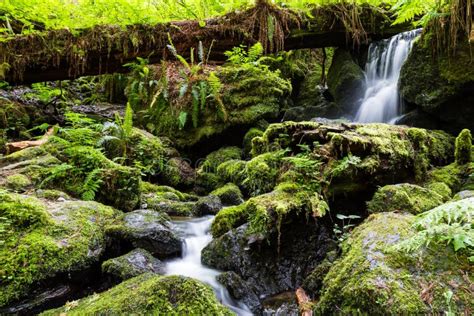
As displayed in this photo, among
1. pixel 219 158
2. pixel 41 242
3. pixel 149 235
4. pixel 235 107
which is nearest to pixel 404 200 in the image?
pixel 149 235

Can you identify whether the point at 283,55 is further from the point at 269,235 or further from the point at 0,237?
the point at 0,237

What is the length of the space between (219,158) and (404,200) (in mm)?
4505

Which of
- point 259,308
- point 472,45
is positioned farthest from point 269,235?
point 472,45

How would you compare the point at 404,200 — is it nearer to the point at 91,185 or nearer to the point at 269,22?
the point at 91,185

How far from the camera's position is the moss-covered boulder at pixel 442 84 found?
5770 mm

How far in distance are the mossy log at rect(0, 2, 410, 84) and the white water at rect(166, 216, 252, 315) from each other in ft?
15.2

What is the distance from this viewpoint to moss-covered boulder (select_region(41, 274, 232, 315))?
2199 millimetres

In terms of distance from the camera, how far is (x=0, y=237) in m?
2.91

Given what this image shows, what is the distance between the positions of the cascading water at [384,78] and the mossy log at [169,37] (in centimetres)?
51

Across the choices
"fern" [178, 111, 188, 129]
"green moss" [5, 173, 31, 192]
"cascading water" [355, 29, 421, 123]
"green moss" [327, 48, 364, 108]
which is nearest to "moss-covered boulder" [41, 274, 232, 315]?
"green moss" [5, 173, 31, 192]

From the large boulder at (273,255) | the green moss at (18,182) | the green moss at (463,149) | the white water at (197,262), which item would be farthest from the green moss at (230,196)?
the green moss at (463,149)

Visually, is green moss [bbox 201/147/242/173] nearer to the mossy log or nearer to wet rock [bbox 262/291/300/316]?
the mossy log

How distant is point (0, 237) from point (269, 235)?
2.49 metres

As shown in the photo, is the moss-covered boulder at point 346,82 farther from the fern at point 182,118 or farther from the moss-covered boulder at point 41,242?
the moss-covered boulder at point 41,242
